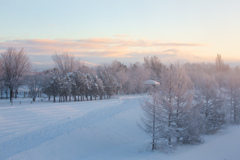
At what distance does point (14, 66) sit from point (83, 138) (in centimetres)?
2482

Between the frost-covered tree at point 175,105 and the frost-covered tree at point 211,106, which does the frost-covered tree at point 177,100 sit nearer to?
the frost-covered tree at point 175,105

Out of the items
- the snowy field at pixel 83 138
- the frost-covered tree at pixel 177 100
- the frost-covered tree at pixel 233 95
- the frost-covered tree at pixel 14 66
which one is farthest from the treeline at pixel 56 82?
the frost-covered tree at pixel 177 100

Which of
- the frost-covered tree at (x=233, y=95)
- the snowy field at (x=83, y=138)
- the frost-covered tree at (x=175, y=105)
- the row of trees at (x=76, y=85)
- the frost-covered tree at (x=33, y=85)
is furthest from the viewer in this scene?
the frost-covered tree at (x=33, y=85)

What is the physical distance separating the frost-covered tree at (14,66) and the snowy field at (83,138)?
42.8 feet

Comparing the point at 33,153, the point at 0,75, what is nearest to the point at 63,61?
the point at 0,75

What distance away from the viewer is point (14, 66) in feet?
120

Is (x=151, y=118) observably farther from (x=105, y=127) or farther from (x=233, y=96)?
Answer: (x=233, y=96)

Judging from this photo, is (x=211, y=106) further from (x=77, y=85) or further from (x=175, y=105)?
(x=77, y=85)

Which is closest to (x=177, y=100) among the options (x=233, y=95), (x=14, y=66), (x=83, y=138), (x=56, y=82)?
(x=83, y=138)

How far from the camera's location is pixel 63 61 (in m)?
58.1

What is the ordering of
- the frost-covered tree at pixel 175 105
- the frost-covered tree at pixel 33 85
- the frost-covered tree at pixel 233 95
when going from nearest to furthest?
the frost-covered tree at pixel 175 105
the frost-covered tree at pixel 233 95
the frost-covered tree at pixel 33 85

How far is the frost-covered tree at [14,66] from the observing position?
35.0 metres

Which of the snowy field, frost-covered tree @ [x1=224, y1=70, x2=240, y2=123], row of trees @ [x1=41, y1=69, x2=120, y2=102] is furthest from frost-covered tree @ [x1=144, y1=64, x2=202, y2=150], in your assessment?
row of trees @ [x1=41, y1=69, x2=120, y2=102]

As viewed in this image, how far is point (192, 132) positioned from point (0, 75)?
30.4 metres
